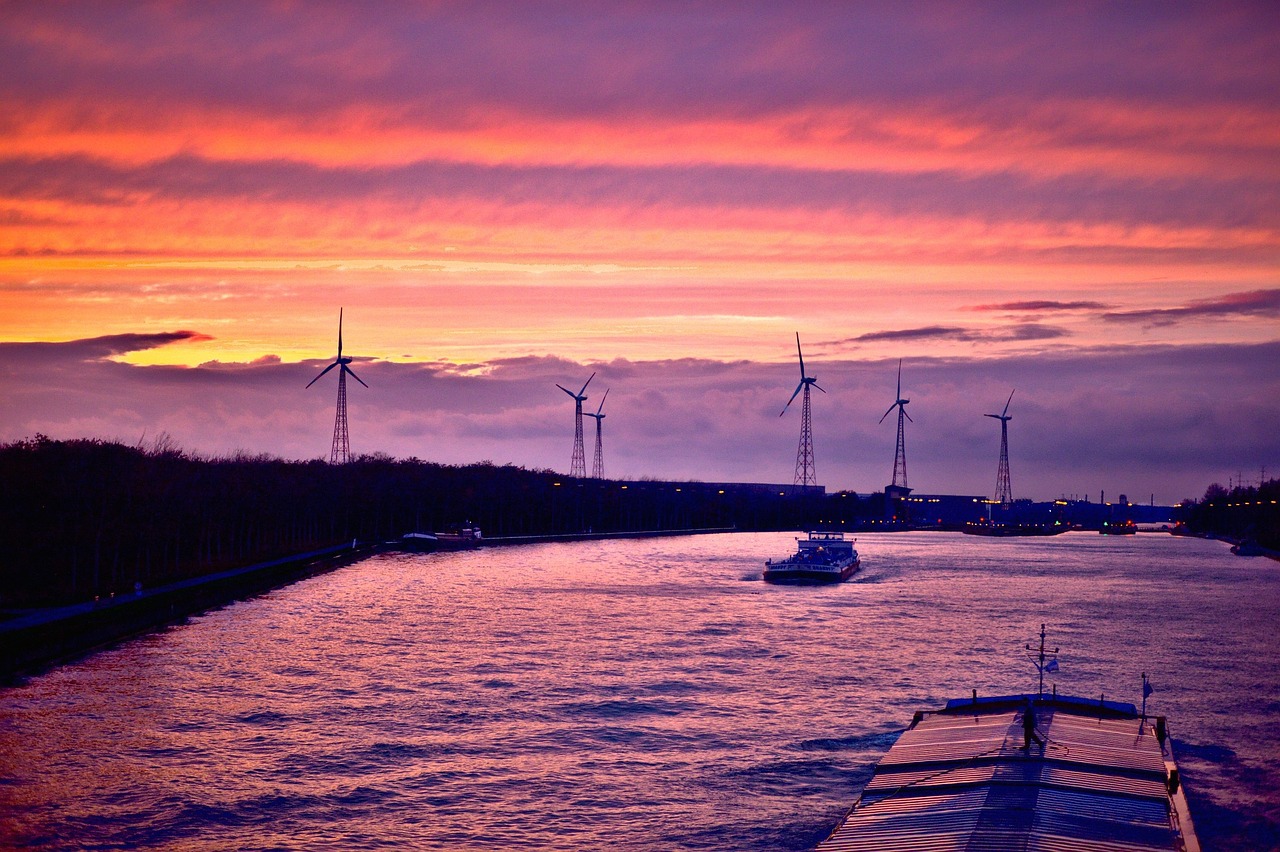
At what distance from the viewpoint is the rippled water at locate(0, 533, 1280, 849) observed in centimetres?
2827

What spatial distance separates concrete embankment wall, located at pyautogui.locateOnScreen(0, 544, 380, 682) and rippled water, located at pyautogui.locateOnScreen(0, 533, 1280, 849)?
1.18 m

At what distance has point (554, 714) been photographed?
40125 millimetres

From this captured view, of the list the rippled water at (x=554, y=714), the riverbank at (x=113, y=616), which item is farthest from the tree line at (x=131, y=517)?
the rippled water at (x=554, y=714)

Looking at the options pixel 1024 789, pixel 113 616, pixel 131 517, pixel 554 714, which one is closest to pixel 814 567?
pixel 131 517

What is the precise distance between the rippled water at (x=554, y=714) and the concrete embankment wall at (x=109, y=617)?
118cm

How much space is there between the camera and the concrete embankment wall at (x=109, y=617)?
4506 cm

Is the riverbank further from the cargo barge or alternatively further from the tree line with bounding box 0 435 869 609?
the cargo barge

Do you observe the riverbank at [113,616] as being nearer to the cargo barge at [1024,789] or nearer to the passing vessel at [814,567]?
the cargo barge at [1024,789]

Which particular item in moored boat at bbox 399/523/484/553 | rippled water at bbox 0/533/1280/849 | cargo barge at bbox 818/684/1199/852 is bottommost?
A: rippled water at bbox 0/533/1280/849

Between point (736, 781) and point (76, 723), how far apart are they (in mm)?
20647

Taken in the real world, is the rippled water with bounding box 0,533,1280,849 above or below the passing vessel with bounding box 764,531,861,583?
below

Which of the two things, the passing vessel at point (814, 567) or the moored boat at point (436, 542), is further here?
the moored boat at point (436, 542)

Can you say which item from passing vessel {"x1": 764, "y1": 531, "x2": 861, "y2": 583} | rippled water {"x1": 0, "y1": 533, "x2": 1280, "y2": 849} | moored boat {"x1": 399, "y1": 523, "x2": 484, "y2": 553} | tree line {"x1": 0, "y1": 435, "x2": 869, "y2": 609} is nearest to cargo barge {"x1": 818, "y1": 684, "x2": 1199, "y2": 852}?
rippled water {"x1": 0, "y1": 533, "x2": 1280, "y2": 849}

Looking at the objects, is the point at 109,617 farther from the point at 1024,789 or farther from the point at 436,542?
the point at 436,542
